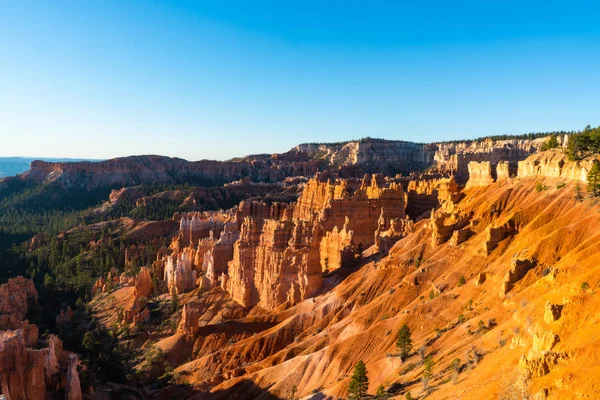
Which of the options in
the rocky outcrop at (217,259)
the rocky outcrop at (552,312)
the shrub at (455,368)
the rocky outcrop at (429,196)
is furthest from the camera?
the rocky outcrop at (429,196)

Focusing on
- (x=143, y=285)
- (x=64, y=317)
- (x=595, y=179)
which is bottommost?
(x=64, y=317)

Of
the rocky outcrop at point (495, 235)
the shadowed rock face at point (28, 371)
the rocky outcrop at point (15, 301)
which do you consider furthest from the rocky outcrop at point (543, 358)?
the rocky outcrop at point (15, 301)

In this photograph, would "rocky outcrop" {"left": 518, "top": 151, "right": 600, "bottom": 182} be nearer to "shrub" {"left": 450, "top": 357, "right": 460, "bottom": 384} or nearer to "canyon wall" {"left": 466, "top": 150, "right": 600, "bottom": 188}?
"canyon wall" {"left": 466, "top": 150, "right": 600, "bottom": 188}

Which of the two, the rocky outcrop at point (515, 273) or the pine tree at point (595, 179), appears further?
the pine tree at point (595, 179)

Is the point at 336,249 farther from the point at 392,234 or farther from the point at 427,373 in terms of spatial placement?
the point at 427,373

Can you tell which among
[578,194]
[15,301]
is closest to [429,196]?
[578,194]

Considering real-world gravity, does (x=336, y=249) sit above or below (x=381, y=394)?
above

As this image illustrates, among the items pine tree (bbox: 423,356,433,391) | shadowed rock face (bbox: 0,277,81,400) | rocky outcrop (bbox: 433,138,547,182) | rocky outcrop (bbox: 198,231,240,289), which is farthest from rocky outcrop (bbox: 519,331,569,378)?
rocky outcrop (bbox: 433,138,547,182)

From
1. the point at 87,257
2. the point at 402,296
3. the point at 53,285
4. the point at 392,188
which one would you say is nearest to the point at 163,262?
the point at 53,285

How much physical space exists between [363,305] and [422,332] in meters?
10.4

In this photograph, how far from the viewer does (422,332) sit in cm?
4181

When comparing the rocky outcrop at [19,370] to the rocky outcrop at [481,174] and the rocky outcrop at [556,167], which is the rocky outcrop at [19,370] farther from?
the rocky outcrop at [481,174]

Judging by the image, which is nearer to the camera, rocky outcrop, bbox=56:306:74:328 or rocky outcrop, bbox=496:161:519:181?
rocky outcrop, bbox=496:161:519:181

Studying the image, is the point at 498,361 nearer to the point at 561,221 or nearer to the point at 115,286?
the point at 561,221
